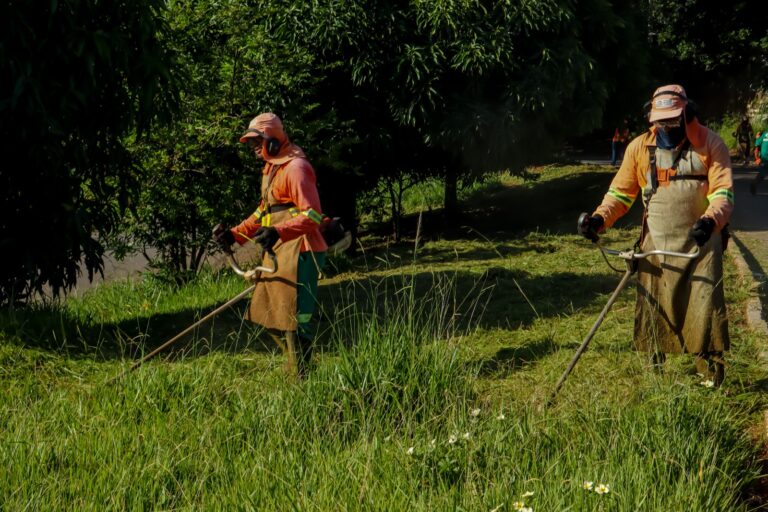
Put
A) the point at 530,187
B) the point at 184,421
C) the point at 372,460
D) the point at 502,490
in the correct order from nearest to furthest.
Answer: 1. the point at 502,490
2. the point at 372,460
3. the point at 184,421
4. the point at 530,187

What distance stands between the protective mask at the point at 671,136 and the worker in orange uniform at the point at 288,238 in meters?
2.09

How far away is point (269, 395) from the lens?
5.18 metres

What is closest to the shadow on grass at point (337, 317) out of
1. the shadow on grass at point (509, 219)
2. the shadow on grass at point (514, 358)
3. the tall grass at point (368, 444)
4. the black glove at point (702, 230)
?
the shadow on grass at point (514, 358)

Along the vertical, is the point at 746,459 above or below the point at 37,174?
below

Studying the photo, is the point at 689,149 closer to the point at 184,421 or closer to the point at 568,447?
the point at 568,447

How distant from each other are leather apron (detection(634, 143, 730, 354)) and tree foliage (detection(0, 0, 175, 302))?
13.1 ft

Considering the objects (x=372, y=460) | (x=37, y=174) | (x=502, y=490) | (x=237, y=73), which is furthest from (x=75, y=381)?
(x=237, y=73)

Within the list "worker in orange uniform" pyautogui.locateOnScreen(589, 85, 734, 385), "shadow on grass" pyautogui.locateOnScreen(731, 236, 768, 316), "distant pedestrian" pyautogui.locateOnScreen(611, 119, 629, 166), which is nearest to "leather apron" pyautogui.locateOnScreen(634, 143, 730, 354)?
"worker in orange uniform" pyautogui.locateOnScreen(589, 85, 734, 385)

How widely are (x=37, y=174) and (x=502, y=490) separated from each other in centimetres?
519

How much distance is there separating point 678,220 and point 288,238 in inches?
93.1

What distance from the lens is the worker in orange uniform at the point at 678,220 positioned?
5645mm

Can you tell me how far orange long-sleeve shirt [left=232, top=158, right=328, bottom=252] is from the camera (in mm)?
6215

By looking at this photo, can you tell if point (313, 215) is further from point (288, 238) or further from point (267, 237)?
point (267, 237)

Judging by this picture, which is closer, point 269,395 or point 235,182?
point 269,395
